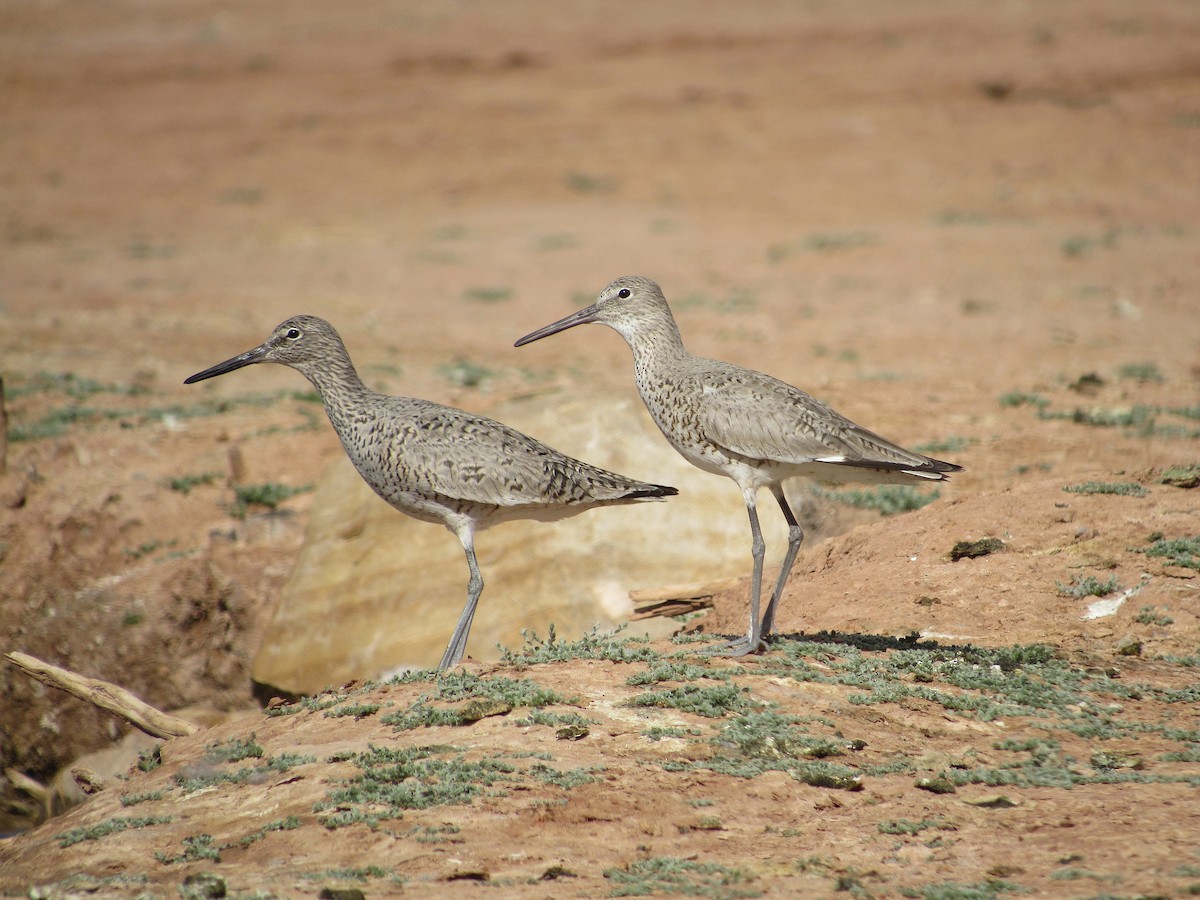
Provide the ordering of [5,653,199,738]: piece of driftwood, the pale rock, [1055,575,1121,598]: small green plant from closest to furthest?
1. [1055,575,1121,598]: small green plant
2. [5,653,199,738]: piece of driftwood
3. the pale rock

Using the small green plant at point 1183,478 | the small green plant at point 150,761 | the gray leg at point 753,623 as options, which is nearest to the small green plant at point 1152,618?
the small green plant at point 1183,478

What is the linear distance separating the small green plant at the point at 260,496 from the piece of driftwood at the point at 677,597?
12.0ft

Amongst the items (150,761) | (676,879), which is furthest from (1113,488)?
(150,761)

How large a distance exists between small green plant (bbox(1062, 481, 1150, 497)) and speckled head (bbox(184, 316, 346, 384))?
15.8ft

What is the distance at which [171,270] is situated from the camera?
69.7 feet

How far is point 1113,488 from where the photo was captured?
8359mm

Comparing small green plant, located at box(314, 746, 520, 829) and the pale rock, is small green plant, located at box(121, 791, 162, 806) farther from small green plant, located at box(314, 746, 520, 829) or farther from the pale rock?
the pale rock

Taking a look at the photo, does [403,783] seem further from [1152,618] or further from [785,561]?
[1152,618]

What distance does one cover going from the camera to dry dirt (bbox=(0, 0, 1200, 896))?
5.17 meters

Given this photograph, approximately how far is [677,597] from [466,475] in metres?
1.99

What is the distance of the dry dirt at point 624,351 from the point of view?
5.17 m

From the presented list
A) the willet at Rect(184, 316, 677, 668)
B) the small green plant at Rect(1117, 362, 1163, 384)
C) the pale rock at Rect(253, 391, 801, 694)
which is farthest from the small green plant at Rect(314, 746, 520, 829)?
the small green plant at Rect(1117, 362, 1163, 384)

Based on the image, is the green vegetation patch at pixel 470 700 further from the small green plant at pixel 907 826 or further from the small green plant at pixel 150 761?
the small green plant at pixel 907 826

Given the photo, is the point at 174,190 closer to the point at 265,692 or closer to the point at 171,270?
the point at 171,270
